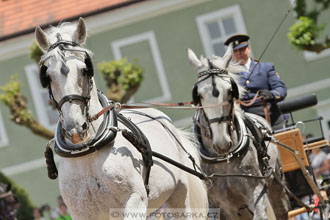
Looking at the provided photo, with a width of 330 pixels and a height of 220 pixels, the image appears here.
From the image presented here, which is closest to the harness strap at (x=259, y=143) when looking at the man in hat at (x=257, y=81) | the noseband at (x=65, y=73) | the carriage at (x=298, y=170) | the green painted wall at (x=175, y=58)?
the carriage at (x=298, y=170)

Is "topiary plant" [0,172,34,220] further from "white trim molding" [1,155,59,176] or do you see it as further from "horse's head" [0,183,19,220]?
"horse's head" [0,183,19,220]

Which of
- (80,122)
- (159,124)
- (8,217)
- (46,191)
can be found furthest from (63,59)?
(46,191)

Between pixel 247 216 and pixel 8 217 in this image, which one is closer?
pixel 247 216

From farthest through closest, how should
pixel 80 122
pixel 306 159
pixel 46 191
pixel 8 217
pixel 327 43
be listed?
pixel 46 191 → pixel 327 43 → pixel 8 217 → pixel 306 159 → pixel 80 122

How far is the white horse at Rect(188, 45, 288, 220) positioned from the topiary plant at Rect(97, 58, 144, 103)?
971 centimetres

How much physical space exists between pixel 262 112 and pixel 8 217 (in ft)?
13.6

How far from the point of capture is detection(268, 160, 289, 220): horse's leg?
761 centimetres

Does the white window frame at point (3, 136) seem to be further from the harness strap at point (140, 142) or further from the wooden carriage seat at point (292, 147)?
the harness strap at point (140, 142)

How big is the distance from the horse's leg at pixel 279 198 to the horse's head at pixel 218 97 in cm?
112

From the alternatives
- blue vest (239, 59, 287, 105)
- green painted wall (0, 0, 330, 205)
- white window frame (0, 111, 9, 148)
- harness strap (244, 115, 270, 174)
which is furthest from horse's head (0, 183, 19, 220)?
white window frame (0, 111, 9, 148)

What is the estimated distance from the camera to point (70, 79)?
16.1 ft

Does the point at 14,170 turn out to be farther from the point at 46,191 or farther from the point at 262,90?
the point at 262,90

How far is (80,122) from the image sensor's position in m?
4.81

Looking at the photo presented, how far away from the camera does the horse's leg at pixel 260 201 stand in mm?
6680
